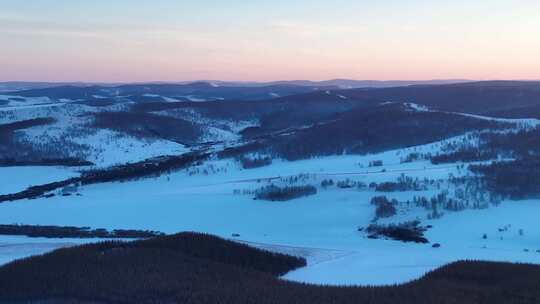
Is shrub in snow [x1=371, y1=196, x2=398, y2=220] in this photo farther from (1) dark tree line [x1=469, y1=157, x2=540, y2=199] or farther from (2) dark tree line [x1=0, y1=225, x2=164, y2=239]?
(2) dark tree line [x1=0, y1=225, x2=164, y2=239]

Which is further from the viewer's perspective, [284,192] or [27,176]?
[27,176]

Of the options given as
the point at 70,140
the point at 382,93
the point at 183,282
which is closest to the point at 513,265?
the point at 183,282

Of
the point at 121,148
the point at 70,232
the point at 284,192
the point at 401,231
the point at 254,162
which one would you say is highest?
the point at 401,231

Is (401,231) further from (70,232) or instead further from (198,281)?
(70,232)

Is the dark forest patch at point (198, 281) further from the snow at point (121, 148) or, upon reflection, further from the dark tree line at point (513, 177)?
the snow at point (121, 148)

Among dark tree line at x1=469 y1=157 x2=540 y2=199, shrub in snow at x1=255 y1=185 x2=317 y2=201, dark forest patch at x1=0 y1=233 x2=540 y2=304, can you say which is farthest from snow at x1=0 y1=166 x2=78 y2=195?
dark forest patch at x1=0 y1=233 x2=540 y2=304

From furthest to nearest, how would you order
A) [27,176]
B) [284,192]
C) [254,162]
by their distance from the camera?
[27,176], [254,162], [284,192]

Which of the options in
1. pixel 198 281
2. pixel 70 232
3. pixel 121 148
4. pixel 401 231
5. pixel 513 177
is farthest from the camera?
pixel 121 148

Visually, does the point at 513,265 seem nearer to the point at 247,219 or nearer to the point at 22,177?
the point at 247,219

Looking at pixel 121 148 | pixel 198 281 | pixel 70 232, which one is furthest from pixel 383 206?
pixel 121 148
